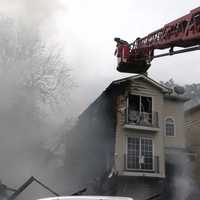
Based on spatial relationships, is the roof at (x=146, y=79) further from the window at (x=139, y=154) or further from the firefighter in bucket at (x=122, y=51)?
the firefighter in bucket at (x=122, y=51)

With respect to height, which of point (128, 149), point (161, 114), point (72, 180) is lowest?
point (72, 180)

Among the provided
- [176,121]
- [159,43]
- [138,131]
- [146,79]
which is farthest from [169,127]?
[159,43]

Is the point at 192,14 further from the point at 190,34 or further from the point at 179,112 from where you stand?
the point at 179,112

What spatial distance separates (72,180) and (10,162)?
4.52 meters

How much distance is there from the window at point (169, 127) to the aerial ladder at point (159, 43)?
12981mm

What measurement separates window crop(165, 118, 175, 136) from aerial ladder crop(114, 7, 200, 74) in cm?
1298

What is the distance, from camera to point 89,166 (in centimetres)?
2556

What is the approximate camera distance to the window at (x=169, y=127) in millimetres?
24859

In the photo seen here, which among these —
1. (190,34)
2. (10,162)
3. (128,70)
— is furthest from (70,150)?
(190,34)

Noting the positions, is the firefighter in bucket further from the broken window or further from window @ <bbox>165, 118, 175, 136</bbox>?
window @ <bbox>165, 118, 175, 136</bbox>

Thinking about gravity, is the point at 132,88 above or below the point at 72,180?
above

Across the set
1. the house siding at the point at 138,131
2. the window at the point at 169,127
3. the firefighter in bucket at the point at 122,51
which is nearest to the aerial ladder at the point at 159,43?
the firefighter in bucket at the point at 122,51

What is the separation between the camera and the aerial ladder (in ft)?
30.6

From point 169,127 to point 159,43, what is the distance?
14567 millimetres
